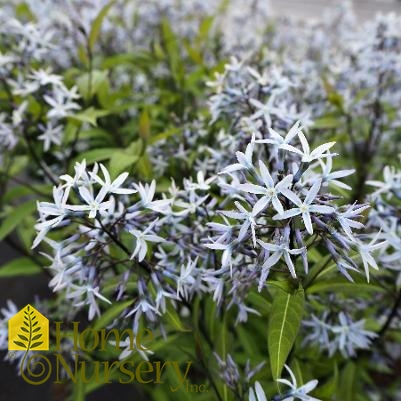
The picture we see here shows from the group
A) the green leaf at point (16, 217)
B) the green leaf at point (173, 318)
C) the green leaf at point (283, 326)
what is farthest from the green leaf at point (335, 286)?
the green leaf at point (16, 217)

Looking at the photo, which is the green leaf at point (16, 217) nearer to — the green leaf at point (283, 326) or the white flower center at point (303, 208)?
the green leaf at point (283, 326)

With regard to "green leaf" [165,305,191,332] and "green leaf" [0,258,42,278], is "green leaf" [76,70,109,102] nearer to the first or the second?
"green leaf" [0,258,42,278]

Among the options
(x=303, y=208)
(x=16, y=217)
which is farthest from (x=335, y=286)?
(x=16, y=217)

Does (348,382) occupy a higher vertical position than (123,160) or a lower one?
lower

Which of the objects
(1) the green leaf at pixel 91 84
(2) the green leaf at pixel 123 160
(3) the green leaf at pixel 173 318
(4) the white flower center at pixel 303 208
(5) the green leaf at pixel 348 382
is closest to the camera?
(4) the white flower center at pixel 303 208

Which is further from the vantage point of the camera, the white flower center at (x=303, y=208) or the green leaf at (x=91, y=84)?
the green leaf at (x=91, y=84)

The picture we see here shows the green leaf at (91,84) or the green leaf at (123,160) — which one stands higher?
the green leaf at (91,84)

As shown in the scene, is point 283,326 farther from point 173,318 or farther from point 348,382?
point 348,382

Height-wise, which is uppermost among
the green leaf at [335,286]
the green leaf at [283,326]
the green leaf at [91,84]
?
the green leaf at [91,84]

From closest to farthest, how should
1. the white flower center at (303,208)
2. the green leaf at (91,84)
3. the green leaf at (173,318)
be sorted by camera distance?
the white flower center at (303,208), the green leaf at (173,318), the green leaf at (91,84)
